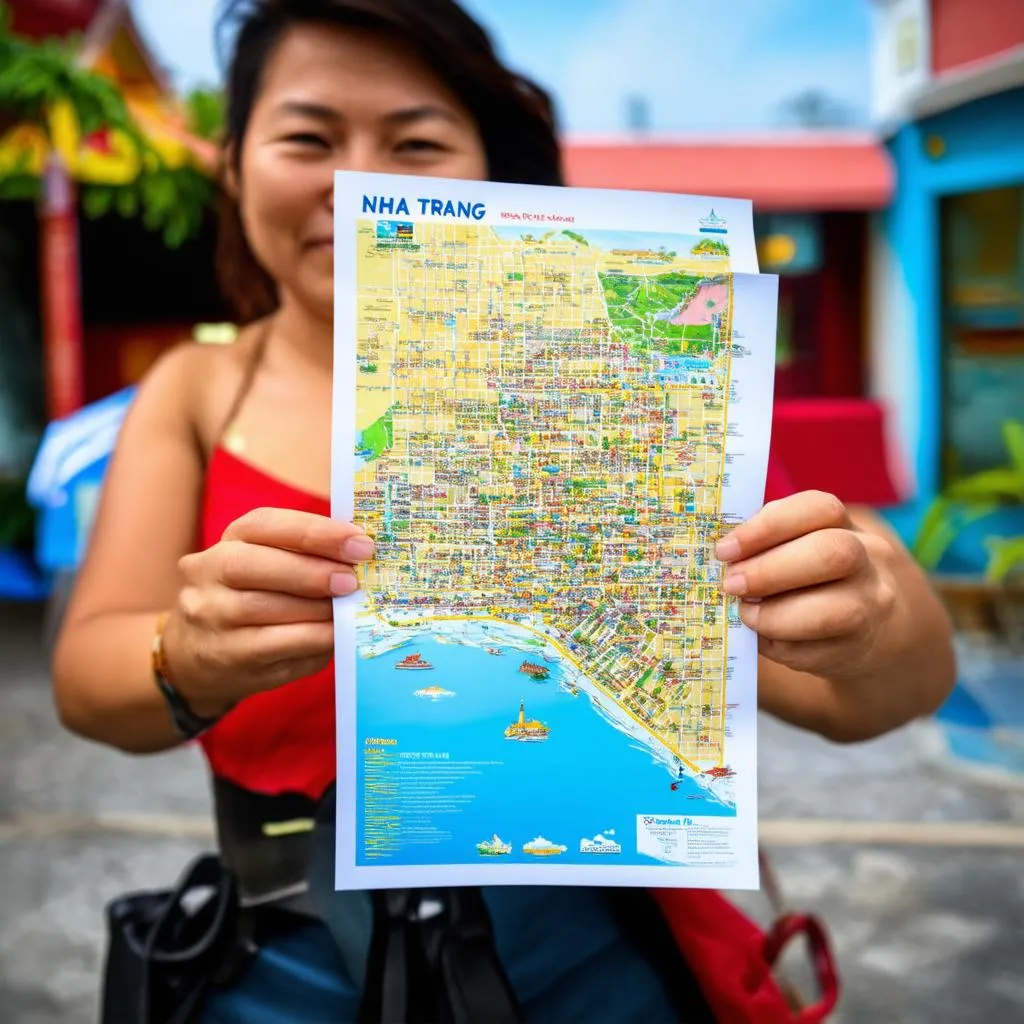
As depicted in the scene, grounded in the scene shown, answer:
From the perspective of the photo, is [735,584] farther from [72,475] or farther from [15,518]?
[15,518]

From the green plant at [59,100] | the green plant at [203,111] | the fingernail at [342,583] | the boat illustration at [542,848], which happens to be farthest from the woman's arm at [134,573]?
the green plant at [203,111]

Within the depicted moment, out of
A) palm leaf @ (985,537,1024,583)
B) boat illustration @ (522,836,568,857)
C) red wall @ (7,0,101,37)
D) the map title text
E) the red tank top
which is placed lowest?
palm leaf @ (985,537,1024,583)

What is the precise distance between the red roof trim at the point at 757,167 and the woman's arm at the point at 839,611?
4.93 metres

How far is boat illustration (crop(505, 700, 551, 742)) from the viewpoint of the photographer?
760mm

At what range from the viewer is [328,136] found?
3.06ft

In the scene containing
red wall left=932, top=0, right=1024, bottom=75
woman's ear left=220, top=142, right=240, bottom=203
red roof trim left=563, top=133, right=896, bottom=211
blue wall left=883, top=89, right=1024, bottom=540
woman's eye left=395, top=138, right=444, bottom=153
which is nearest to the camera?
woman's eye left=395, top=138, right=444, bottom=153

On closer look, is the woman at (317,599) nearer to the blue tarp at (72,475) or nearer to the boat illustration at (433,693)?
the boat illustration at (433,693)

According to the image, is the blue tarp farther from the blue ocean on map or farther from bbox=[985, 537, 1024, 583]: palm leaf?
bbox=[985, 537, 1024, 583]: palm leaf

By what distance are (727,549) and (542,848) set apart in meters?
0.26

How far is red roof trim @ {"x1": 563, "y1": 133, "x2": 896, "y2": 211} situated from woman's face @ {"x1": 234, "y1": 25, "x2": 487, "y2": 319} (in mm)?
4706

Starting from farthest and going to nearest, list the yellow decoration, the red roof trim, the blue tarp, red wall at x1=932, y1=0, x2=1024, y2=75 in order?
the yellow decoration < the red roof trim < red wall at x1=932, y1=0, x2=1024, y2=75 < the blue tarp

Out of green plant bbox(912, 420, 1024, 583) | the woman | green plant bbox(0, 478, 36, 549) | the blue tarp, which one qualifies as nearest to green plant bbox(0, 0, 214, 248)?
the blue tarp

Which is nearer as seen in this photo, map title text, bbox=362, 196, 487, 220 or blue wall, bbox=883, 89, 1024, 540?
map title text, bbox=362, 196, 487, 220

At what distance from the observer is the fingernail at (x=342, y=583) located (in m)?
0.73
